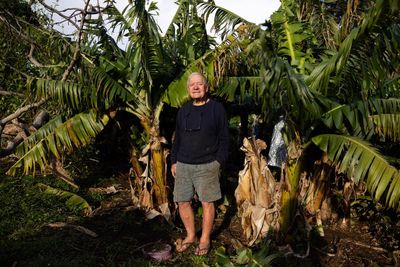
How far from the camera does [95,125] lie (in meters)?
5.87

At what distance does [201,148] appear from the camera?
4.55 meters

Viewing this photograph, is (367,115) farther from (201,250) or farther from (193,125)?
(201,250)

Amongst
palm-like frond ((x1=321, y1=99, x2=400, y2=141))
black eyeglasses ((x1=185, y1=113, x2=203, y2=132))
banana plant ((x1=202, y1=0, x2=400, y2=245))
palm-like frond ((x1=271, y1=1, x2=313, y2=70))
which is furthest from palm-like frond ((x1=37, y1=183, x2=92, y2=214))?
palm-like frond ((x1=321, y1=99, x2=400, y2=141))

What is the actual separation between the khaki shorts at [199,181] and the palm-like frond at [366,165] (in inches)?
47.7

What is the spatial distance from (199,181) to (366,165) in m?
1.73

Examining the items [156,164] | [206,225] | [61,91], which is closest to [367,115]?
[206,225]

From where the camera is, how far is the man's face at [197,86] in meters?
4.44

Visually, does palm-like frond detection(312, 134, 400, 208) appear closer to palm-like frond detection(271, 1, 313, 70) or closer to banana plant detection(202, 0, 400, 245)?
banana plant detection(202, 0, 400, 245)

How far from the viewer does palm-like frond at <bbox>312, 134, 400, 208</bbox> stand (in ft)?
12.3

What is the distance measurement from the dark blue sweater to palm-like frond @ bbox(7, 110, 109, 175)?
1.78 meters

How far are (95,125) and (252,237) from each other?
263 cm

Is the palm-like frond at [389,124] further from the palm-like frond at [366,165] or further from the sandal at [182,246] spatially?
the sandal at [182,246]

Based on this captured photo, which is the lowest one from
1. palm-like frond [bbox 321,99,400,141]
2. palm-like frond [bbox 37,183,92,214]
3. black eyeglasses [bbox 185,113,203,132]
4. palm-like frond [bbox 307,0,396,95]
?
palm-like frond [bbox 37,183,92,214]

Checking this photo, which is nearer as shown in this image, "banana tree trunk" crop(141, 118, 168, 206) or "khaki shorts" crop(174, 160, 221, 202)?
"khaki shorts" crop(174, 160, 221, 202)
